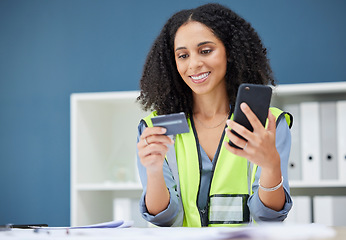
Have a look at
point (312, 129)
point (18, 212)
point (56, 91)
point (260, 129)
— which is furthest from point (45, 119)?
point (260, 129)

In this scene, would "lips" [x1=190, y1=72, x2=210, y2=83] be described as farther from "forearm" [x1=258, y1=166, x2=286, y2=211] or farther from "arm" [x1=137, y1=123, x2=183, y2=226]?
"forearm" [x1=258, y1=166, x2=286, y2=211]

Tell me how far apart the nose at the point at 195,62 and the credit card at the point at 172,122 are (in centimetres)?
38

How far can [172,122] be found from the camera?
52.7 inches

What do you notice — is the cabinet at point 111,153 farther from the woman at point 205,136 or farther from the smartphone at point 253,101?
the smartphone at point 253,101

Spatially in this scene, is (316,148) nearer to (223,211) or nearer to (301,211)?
(301,211)

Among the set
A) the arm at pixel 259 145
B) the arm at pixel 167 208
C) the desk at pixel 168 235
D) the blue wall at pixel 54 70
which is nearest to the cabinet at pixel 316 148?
the blue wall at pixel 54 70

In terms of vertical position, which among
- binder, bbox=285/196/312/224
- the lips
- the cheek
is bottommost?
binder, bbox=285/196/312/224

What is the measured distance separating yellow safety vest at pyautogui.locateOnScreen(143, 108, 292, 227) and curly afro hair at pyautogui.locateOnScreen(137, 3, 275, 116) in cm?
20

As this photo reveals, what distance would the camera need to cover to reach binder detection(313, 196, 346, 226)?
252 cm

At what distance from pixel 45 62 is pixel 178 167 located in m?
2.05

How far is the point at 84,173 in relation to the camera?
2.83m

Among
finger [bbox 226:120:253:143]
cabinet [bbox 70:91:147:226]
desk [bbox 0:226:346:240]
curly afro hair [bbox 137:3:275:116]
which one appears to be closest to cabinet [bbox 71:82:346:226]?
cabinet [bbox 70:91:147:226]

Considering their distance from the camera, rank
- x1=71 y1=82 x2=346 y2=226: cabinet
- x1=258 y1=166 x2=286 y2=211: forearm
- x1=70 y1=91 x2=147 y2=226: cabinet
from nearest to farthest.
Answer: x1=258 y1=166 x2=286 y2=211: forearm
x1=71 y1=82 x2=346 y2=226: cabinet
x1=70 y1=91 x2=147 y2=226: cabinet

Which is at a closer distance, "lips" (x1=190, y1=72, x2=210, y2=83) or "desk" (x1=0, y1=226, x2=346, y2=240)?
"desk" (x1=0, y1=226, x2=346, y2=240)
